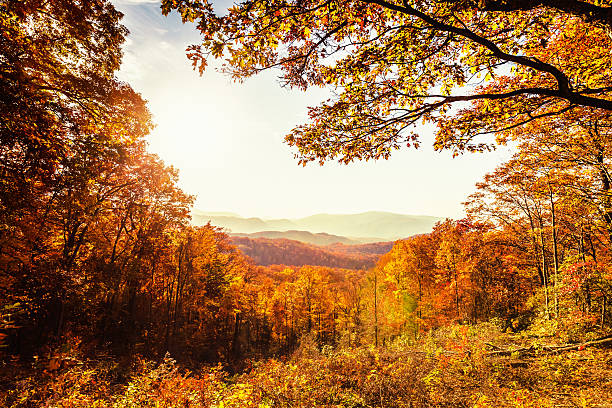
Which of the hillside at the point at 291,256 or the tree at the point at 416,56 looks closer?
the tree at the point at 416,56

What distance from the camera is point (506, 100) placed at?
4203mm

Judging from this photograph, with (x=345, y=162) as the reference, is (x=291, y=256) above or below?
below

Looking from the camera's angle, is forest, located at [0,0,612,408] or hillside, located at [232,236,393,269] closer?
forest, located at [0,0,612,408]

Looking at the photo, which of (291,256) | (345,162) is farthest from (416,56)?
(291,256)

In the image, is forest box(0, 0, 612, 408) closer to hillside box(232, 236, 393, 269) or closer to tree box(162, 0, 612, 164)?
Result: tree box(162, 0, 612, 164)

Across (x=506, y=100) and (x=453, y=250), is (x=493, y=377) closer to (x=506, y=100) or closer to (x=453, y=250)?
(x=506, y=100)

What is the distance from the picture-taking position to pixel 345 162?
502 cm

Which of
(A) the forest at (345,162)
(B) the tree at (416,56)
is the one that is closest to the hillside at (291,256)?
(A) the forest at (345,162)

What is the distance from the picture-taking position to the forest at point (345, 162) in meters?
3.61

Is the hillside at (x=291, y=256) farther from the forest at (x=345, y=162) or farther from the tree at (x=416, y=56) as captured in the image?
the tree at (x=416, y=56)

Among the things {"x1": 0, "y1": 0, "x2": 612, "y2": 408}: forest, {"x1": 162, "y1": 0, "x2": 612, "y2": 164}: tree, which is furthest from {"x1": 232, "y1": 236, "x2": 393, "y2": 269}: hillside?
{"x1": 162, "y1": 0, "x2": 612, "y2": 164}: tree

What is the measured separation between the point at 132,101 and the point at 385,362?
13.7m

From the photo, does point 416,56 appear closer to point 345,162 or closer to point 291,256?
point 345,162

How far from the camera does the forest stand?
3607 mm
